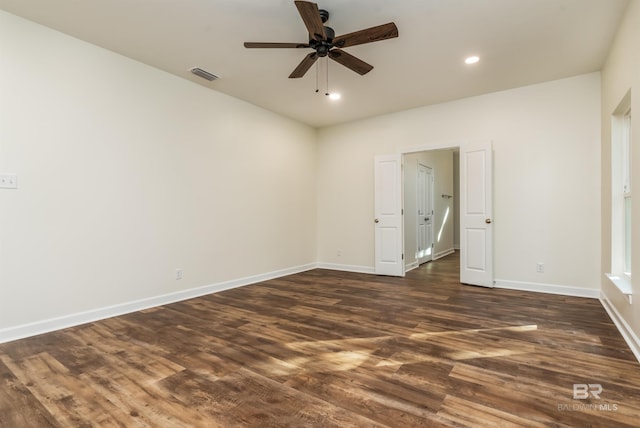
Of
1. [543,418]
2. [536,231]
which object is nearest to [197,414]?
[543,418]

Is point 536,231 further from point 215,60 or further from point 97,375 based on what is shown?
point 97,375

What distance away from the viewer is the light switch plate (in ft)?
8.93

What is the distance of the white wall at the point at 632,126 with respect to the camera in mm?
2428

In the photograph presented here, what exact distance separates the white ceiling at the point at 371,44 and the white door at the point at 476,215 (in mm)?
970

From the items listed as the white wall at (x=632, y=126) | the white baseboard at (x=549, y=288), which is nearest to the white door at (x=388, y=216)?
the white baseboard at (x=549, y=288)

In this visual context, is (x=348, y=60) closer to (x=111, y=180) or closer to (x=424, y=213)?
(x=111, y=180)

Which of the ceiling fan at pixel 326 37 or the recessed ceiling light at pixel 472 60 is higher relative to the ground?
the recessed ceiling light at pixel 472 60

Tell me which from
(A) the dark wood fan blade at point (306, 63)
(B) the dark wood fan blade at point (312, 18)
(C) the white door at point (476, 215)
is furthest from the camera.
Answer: (C) the white door at point (476, 215)

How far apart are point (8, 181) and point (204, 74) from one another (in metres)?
2.29

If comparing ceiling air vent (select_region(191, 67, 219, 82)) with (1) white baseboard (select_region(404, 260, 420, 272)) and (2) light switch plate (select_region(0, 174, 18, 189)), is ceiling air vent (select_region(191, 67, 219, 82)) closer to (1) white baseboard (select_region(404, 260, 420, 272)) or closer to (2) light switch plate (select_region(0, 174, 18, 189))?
(2) light switch plate (select_region(0, 174, 18, 189))

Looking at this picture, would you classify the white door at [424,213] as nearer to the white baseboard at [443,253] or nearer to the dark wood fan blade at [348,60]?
the white baseboard at [443,253]

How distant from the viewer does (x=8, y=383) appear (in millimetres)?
2049
